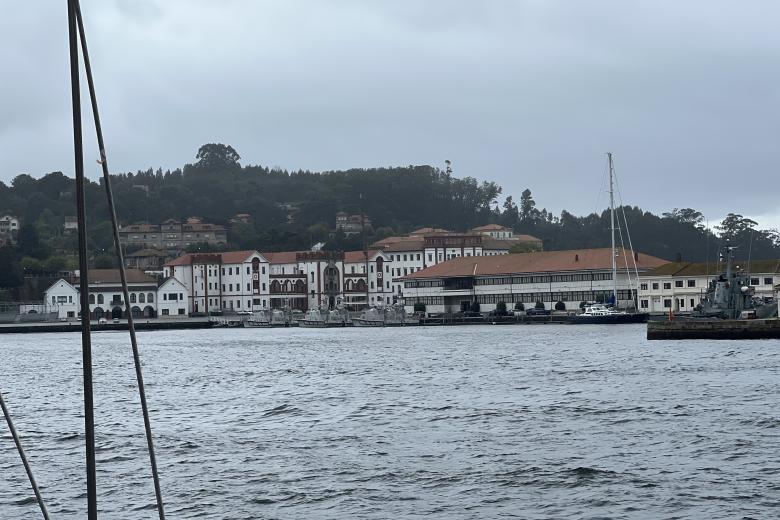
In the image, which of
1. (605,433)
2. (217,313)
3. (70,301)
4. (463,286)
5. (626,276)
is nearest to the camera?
(605,433)

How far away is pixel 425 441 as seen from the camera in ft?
84.5

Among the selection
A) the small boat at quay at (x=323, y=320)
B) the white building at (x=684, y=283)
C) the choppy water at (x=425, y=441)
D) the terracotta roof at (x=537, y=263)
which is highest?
the terracotta roof at (x=537, y=263)

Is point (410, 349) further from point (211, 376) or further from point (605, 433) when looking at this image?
point (605, 433)

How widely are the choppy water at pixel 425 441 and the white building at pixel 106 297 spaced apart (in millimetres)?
88228

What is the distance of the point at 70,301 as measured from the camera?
139250 millimetres

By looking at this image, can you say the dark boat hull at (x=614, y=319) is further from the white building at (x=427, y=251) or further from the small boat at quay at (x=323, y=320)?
the white building at (x=427, y=251)

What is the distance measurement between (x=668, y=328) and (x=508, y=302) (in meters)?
53.8

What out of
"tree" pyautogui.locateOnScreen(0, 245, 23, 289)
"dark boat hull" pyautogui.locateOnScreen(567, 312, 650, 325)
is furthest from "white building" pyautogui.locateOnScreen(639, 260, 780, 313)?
"tree" pyautogui.locateOnScreen(0, 245, 23, 289)

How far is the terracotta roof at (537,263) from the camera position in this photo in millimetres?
118438

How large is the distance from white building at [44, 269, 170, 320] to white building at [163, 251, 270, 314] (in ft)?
30.0

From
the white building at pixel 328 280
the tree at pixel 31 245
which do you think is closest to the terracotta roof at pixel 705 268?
the white building at pixel 328 280

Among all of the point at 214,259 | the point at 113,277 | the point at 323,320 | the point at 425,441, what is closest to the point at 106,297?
the point at 113,277

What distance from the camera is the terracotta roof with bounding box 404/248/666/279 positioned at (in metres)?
118

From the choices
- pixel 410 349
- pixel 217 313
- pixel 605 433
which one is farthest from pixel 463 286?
pixel 605 433
